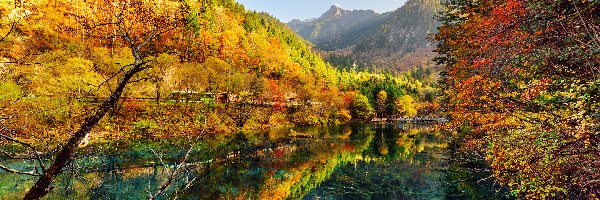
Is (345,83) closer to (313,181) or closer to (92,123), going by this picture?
(313,181)

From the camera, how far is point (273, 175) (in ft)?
81.1

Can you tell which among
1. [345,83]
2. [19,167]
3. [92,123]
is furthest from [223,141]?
[345,83]

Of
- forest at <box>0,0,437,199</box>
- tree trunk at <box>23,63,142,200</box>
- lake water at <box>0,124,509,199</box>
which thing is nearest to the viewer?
tree trunk at <box>23,63,142,200</box>

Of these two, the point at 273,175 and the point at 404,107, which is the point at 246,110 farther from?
the point at 404,107

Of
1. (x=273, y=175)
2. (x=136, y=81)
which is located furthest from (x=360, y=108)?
(x=136, y=81)

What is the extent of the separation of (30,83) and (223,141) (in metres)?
22.1

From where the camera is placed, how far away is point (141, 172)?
2253cm

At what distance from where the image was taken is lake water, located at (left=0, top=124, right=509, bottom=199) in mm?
18422

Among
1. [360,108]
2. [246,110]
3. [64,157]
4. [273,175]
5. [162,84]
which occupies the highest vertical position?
[162,84]

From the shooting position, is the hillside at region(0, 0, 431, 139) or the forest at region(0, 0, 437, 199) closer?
the forest at region(0, 0, 437, 199)

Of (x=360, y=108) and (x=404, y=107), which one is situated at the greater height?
(x=360, y=108)

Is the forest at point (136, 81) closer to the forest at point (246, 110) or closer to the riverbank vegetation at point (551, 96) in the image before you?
the forest at point (246, 110)

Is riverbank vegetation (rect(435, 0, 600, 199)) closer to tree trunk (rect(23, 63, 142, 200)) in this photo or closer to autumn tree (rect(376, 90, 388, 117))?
tree trunk (rect(23, 63, 142, 200))

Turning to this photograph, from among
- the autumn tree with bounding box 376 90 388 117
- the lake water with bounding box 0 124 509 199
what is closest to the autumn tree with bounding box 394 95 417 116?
the autumn tree with bounding box 376 90 388 117
